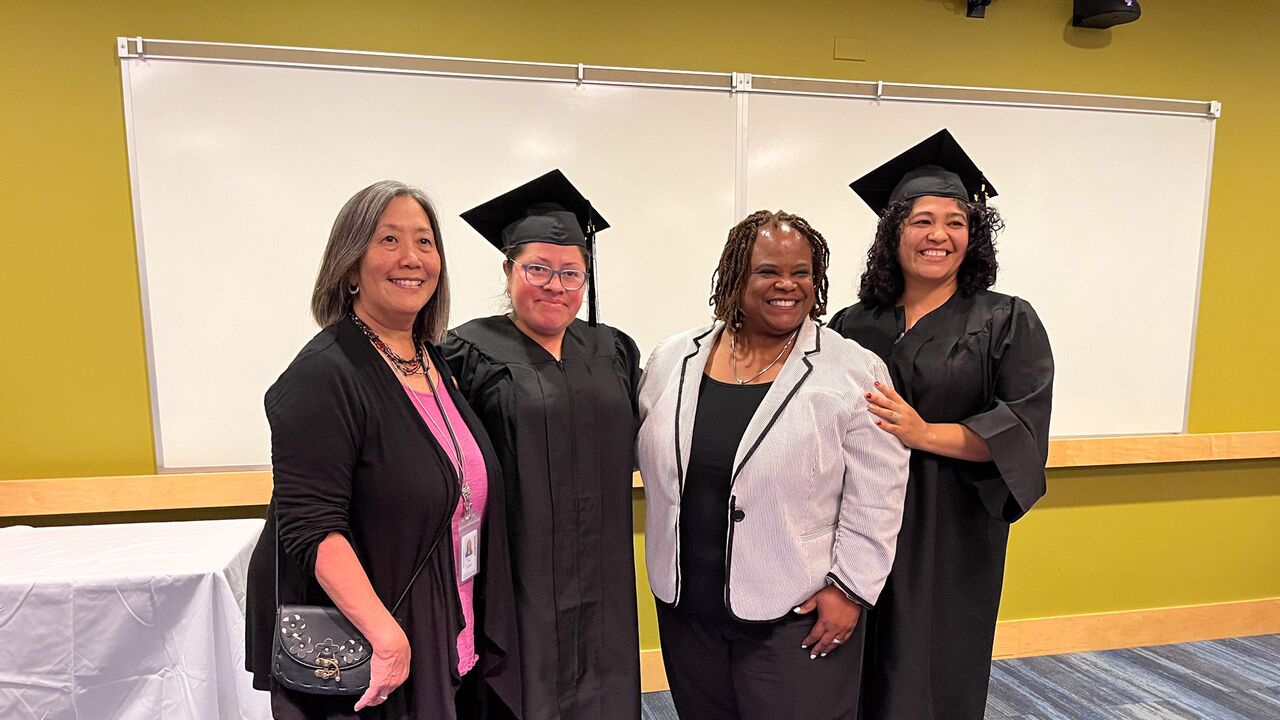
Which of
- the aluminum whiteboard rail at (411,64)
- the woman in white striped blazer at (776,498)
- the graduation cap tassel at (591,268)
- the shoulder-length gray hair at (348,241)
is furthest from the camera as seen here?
Answer: the aluminum whiteboard rail at (411,64)

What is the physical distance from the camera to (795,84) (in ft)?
9.24

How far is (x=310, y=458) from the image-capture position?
3.93ft

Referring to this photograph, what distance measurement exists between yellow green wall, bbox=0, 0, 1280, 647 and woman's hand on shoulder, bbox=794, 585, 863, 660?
1613mm

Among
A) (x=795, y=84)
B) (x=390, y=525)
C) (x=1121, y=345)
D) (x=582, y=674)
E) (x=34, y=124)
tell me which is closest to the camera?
(x=390, y=525)

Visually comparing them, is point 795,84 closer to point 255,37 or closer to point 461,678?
point 255,37

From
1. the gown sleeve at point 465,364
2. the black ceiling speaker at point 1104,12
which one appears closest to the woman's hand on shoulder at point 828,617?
the gown sleeve at point 465,364

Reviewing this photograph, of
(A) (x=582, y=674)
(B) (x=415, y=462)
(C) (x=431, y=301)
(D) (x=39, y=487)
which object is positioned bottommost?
(A) (x=582, y=674)

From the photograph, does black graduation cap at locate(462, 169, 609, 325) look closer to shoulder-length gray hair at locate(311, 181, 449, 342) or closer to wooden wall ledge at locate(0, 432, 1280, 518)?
shoulder-length gray hair at locate(311, 181, 449, 342)

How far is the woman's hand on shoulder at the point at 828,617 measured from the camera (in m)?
1.50

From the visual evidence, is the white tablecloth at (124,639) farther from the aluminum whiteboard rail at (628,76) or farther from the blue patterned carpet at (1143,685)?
the aluminum whiteboard rail at (628,76)

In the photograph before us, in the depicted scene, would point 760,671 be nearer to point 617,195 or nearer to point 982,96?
point 617,195

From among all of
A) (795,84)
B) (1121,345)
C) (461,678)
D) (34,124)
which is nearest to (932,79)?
(795,84)

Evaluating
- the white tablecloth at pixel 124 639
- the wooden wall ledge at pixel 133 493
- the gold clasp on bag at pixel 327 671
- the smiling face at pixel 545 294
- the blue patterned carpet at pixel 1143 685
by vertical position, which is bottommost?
the blue patterned carpet at pixel 1143 685

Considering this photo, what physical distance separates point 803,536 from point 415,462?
81 cm
